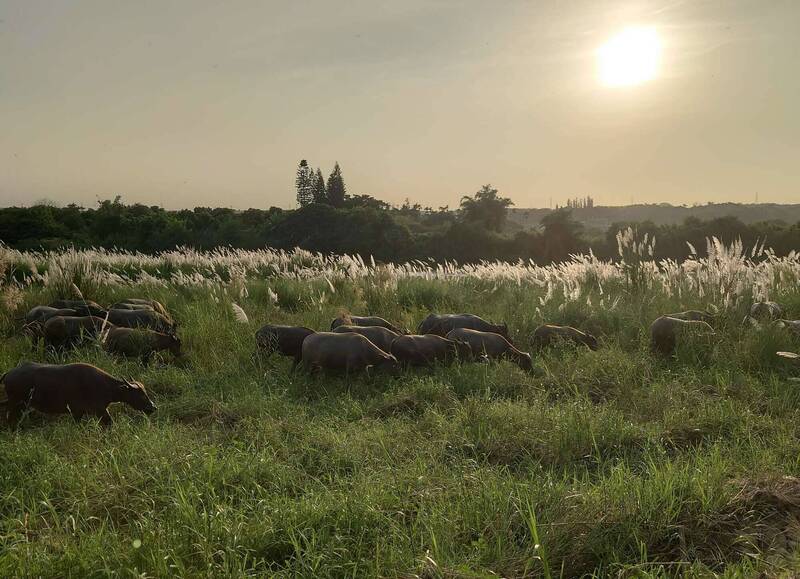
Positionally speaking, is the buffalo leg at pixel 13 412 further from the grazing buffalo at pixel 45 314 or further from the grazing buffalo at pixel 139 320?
the grazing buffalo at pixel 45 314

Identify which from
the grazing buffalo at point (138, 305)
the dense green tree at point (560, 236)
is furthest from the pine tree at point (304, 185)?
the grazing buffalo at point (138, 305)

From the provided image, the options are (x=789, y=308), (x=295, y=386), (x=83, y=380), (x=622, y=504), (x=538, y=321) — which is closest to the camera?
(x=622, y=504)

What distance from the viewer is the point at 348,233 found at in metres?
46.1

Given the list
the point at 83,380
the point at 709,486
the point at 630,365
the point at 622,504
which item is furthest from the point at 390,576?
the point at 630,365

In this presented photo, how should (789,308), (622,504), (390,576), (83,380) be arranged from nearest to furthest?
(390,576), (622,504), (83,380), (789,308)

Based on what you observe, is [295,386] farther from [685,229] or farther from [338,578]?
[685,229]

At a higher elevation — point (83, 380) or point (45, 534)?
point (83, 380)

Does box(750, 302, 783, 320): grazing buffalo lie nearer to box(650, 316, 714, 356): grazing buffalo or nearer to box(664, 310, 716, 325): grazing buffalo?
box(664, 310, 716, 325): grazing buffalo

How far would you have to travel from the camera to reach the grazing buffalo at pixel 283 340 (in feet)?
21.4

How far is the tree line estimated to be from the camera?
44.8 m

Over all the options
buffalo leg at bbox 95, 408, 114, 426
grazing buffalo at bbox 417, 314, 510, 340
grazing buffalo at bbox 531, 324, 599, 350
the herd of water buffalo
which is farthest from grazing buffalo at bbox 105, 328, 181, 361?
grazing buffalo at bbox 531, 324, 599, 350

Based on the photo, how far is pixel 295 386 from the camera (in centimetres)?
565

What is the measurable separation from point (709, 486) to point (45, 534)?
341cm

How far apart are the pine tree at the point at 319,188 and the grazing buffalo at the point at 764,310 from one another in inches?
2675
